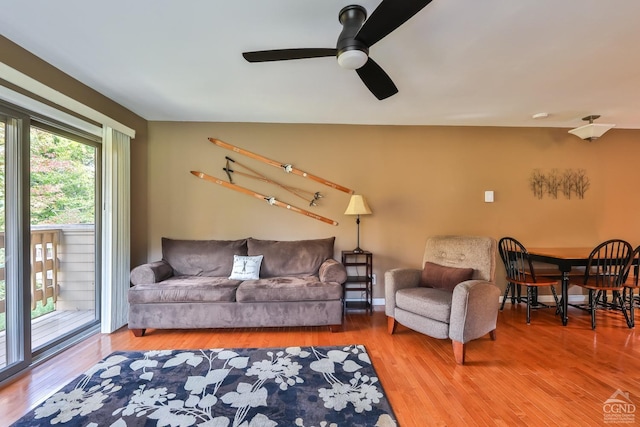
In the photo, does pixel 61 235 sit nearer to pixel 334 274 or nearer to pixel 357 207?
pixel 334 274

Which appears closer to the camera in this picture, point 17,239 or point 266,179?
point 17,239

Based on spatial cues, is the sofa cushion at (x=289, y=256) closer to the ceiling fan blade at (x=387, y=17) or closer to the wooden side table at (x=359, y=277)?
the wooden side table at (x=359, y=277)

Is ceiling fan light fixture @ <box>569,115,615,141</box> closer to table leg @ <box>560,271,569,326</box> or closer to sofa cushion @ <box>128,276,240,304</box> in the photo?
table leg @ <box>560,271,569,326</box>

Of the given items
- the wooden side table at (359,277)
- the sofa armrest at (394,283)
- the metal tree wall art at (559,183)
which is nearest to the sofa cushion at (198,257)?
the wooden side table at (359,277)

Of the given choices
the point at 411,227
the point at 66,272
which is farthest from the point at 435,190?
the point at 66,272

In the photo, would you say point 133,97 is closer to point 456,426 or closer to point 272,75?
point 272,75

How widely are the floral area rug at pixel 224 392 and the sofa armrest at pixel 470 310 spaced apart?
77 cm

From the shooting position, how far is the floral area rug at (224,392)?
5.36 ft

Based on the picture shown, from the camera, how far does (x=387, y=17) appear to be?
1325 mm

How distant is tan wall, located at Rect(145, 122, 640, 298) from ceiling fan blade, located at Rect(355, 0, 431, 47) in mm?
2255

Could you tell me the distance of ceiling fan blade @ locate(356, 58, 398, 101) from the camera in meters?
1.77

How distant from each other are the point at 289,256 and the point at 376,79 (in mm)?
2132

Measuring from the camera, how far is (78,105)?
245 centimetres

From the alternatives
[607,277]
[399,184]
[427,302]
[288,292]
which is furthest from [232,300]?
[607,277]
